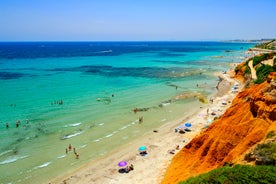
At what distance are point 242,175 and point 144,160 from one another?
1404 centimetres

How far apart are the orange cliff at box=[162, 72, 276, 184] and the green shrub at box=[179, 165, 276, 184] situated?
4.43 meters

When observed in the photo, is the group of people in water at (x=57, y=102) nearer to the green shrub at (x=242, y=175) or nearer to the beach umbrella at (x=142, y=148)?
the beach umbrella at (x=142, y=148)

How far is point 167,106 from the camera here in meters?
43.0

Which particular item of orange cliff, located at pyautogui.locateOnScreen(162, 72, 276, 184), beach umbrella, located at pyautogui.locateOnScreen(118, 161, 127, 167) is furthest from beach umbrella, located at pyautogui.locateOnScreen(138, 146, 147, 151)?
orange cliff, located at pyautogui.locateOnScreen(162, 72, 276, 184)

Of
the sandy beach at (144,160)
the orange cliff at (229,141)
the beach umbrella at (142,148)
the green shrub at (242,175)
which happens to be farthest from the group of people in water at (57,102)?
the green shrub at (242,175)

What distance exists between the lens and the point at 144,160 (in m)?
24.7

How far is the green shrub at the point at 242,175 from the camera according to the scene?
11.2 m

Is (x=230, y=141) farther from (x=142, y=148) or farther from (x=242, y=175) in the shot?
(x=142, y=148)

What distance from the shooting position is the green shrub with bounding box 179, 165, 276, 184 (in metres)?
11.2

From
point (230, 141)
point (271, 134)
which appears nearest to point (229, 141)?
point (230, 141)

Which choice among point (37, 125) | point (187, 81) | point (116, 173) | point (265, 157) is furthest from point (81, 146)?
point (187, 81)

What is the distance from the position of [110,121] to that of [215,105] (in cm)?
1847

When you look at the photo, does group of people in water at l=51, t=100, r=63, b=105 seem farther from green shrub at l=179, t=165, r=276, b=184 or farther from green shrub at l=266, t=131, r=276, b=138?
green shrub at l=266, t=131, r=276, b=138

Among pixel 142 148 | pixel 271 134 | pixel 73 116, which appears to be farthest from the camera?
pixel 73 116
